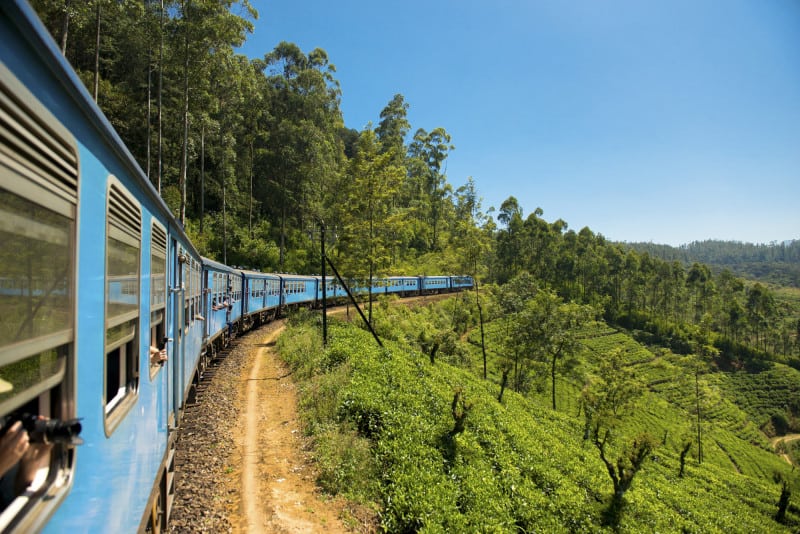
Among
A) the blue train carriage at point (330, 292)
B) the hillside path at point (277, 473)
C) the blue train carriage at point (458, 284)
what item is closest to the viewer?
the hillside path at point (277, 473)

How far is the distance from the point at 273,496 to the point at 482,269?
18363 millimetres

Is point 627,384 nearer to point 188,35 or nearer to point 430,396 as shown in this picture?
point 430,396

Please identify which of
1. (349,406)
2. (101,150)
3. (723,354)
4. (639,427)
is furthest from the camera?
(723,354)

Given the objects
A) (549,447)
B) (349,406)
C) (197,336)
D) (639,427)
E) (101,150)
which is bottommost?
(639,427)

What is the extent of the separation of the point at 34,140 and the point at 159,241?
3.01 metres

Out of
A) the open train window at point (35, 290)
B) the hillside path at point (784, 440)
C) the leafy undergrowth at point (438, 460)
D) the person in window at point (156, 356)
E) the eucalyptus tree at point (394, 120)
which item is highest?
the eucalyptus tree at point (394, 120)

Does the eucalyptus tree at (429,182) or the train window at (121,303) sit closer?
the train window at (121,303)

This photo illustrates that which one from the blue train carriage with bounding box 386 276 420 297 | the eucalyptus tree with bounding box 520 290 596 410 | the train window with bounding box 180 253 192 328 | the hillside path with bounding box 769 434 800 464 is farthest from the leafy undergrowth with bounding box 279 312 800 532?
the hillside path with bounding box 769 434 800 464

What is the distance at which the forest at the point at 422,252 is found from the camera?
40.2ft

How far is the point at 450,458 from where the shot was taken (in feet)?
26.2

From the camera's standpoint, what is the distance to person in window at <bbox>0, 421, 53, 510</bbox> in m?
1.21

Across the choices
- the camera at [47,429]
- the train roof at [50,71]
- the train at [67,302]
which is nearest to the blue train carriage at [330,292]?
the train at [67,302]

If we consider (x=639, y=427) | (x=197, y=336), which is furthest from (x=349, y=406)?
(x=639, y=427)

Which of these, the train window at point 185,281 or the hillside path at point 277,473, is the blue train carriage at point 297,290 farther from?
the train window at point 185,281
